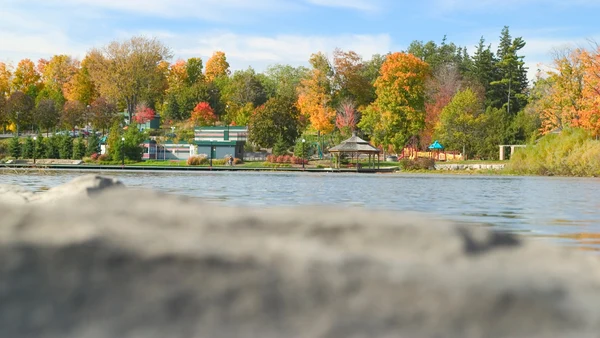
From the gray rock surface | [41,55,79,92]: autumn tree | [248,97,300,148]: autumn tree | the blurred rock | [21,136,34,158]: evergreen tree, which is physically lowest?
[21,136,34,158]: evergreen tree

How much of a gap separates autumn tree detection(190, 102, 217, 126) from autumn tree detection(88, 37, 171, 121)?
A: 765cm

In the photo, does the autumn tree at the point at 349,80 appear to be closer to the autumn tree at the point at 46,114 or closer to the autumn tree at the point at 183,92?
the autumn tree at the point at 183,92

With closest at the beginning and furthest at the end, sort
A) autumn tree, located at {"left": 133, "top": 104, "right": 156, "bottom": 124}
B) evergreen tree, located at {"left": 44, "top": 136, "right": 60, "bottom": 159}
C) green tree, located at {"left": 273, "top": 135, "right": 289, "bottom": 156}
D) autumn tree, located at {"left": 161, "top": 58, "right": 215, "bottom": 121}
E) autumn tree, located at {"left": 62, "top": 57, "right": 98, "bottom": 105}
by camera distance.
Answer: green tree, located at {"left": 273, "top": 135, "right": 289, "bottom": 156} → evergreen tree, located at {"left": 44, "top": 136, "right": 60, "bottom": 159} → autumn tree, located at {"left": 133, "top": 104, "right": 156, "bottom": 124} → autumn tree, located at {"left": 161, "top": 58, "right": 215, "bottom": 121} → autumn tree, located at {"left": 62, "top": 57, "right": 98, "bottom": 105}

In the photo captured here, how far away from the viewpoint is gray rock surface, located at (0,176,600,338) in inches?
64.6

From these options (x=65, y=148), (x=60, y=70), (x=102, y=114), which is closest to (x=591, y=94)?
(x=65, y=148)

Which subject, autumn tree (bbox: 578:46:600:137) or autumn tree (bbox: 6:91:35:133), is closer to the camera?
autumn tree (bbox: 578:46:600:137)

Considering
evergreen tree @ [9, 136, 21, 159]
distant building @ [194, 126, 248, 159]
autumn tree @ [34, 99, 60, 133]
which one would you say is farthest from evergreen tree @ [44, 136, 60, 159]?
autumn tree @ [34, 99, 60, 133]

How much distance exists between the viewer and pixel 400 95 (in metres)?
56.6

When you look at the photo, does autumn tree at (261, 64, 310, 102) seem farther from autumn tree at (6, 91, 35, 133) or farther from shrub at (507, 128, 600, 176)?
shrub at (507, 128, 600, 176)

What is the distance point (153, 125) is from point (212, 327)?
7629 cm

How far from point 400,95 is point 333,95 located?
45.2 ft

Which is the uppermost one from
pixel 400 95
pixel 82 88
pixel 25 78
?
pixel 25 78

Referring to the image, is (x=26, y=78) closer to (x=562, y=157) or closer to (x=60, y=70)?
(x=60, y=70)

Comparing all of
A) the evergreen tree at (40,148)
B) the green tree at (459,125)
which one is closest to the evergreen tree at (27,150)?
the evergreen tree at (40,148)
